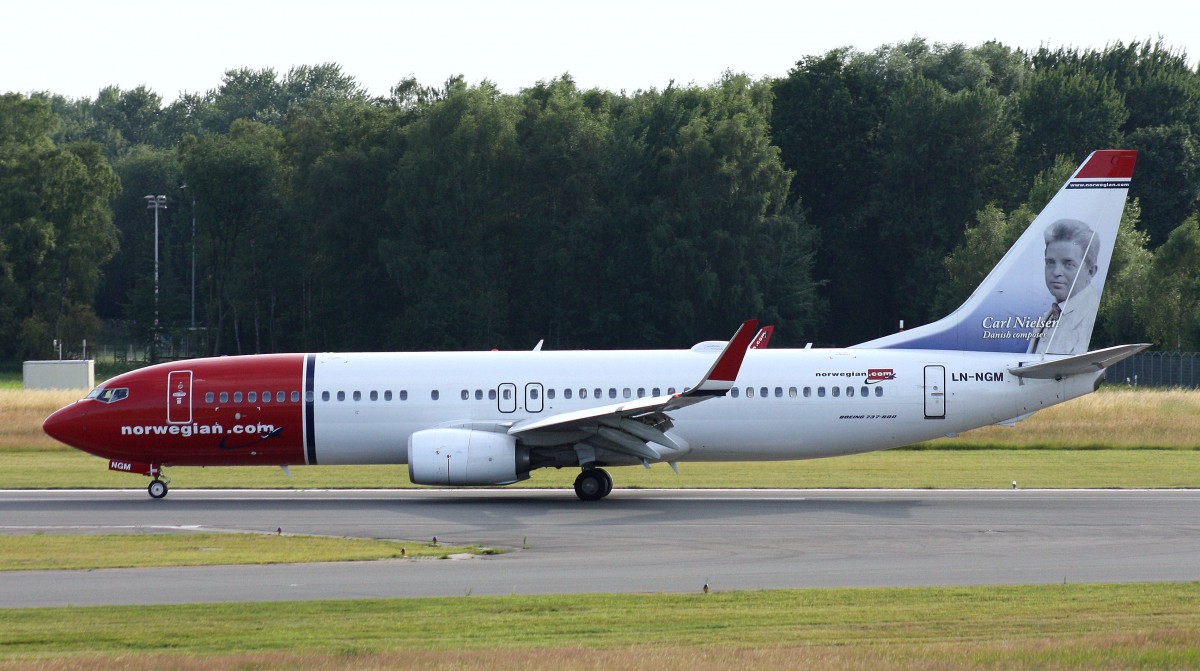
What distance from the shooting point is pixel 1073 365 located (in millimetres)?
28062

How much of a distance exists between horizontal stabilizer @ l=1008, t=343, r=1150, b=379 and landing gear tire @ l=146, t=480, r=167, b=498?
57.7ft

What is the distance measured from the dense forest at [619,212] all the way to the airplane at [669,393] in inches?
1541

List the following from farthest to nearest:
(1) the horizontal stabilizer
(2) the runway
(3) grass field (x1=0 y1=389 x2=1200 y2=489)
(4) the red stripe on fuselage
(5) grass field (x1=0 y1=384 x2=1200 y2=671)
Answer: (3) grass field (x1=0 y1=389 x2=1200 y2=489), (4) the red stripe on fuselage, (1) the horizontal stabilizer, (2) the runway, (5) grass field (x1=0 y1=384 x2=1200 y2=671)

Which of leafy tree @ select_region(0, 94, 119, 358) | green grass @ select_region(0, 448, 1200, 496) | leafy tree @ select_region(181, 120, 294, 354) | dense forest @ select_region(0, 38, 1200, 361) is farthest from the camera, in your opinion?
leafy tree @ select_region(0, 94, 119, 358)

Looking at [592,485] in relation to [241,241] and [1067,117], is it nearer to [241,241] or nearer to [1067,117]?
[241,241]

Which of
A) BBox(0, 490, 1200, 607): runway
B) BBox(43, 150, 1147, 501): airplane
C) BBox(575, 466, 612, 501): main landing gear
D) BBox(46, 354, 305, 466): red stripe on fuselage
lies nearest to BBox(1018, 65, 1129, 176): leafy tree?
BBox(43, 150, 1147, 501): airplane

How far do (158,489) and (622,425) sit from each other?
32.8 ft

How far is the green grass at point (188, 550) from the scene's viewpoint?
2042cm

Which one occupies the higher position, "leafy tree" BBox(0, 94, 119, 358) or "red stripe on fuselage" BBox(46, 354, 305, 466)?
"leafy tree" BBox(0, 94, 119, 358)

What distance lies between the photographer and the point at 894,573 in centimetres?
1933

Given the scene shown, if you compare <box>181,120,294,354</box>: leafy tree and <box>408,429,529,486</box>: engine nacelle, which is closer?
<box>408,429,529,486</box>: engine nacelle

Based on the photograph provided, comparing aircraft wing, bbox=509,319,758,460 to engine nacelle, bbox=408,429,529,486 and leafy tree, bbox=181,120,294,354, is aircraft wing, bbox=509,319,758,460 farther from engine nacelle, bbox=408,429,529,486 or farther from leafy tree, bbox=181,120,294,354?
A: leafy tree, bbox=181,120,294,354

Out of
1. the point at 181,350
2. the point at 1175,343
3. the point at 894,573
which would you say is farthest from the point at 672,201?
the point at 894,573

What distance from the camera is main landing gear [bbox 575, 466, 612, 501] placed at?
28.8 m
